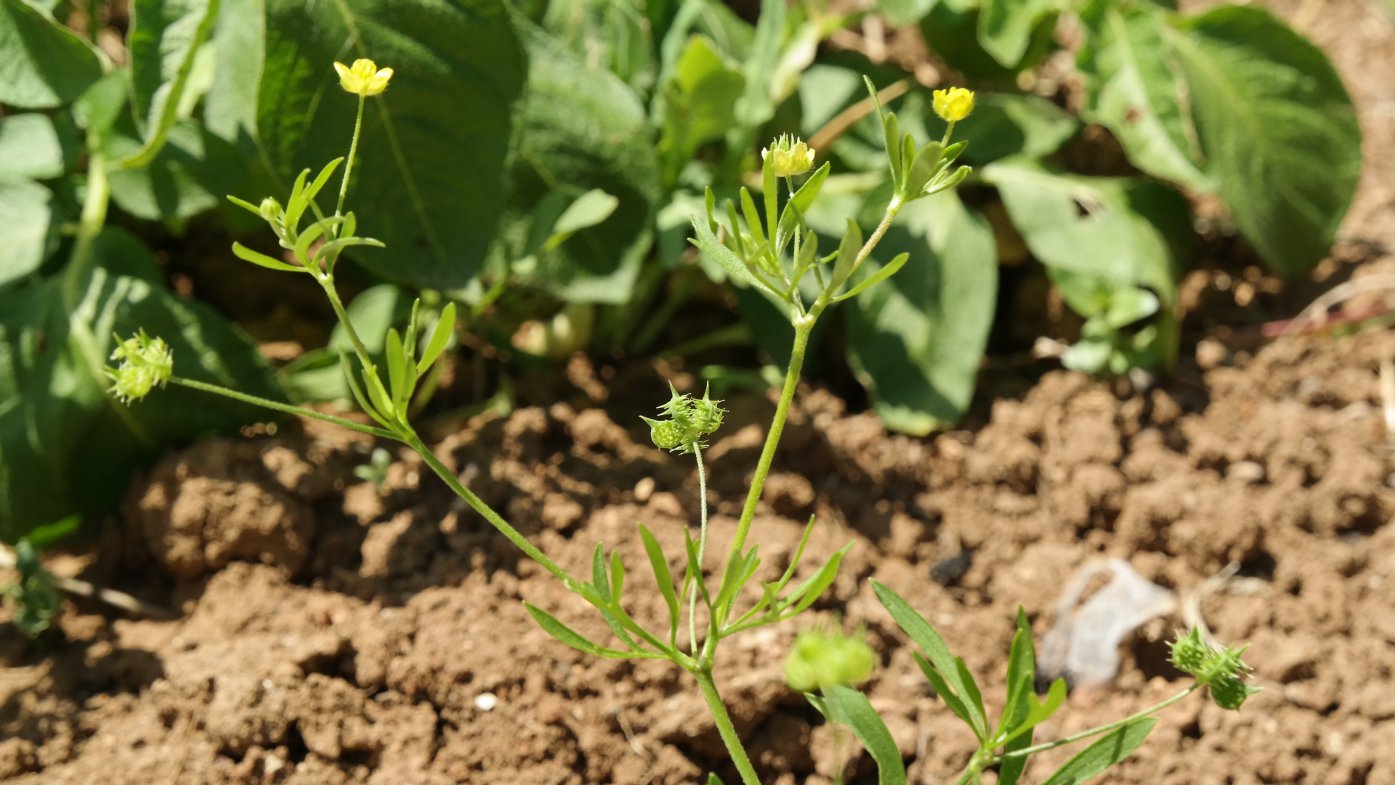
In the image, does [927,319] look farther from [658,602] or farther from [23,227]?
[23,227]

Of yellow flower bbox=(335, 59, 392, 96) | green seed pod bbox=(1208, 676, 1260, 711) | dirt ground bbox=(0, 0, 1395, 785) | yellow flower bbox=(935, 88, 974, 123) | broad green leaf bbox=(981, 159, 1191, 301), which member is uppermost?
yellow flower bbox=(935, 88, 974, 123)

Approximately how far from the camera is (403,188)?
205 centimetres

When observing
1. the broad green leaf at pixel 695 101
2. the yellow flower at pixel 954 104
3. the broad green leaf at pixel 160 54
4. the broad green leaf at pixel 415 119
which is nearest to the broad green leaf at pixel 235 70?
the broad green leaf at pixel 160 54

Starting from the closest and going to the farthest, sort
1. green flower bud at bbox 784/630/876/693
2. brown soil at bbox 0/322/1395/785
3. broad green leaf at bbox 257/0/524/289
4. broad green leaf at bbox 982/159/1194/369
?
green flower bud at bbox 784/630/876/693, brown soil at bbox 0/322/1395/785, broad green leaf at bbox 257/0/524/289, broad green leaf at bbox 982/159/1194/369

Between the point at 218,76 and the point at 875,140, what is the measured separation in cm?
125

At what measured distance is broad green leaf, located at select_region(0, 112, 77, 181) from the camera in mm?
2104

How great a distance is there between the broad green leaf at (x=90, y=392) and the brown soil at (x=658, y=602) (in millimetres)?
73

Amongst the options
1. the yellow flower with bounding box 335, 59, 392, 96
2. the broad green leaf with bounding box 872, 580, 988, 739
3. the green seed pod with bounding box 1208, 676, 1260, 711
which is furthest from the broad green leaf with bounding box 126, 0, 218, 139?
the green seed pod with bounding box 1208, 676, 1260, 711

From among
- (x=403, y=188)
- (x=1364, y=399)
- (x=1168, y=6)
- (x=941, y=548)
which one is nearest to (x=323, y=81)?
(x=403, y=188)

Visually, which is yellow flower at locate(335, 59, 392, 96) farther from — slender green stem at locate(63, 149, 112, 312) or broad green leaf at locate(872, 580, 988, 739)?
slender green stem at locate(63, 149, 112, 312)

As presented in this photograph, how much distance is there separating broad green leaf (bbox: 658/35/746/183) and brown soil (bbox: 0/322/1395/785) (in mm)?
483

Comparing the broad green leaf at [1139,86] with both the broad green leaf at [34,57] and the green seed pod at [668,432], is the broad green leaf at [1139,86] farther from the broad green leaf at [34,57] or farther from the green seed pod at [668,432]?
the broad green leaf at [34,57]

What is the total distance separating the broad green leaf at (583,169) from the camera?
7.38 ft

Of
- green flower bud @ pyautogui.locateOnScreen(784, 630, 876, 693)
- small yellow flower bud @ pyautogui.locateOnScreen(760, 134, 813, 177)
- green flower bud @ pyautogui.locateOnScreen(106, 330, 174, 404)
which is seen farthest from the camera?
green flower bud @ pyautogui.locateOnScreen(106, 330, 174, 404)
